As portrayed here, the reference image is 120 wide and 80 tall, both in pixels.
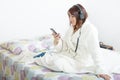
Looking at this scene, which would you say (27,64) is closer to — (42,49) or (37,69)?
(37,69)

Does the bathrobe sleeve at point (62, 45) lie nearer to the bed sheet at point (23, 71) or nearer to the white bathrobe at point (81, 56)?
the white bathrobe at point (81, 56)

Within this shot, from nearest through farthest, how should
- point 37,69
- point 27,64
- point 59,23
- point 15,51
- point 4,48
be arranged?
point 37,69 → point 27,64 → point 15,51 → point 4,48 → point 59,23

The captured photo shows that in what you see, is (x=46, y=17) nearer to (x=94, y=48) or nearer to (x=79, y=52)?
(x=79, y=52)

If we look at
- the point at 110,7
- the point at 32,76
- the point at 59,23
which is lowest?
the point at 32,76

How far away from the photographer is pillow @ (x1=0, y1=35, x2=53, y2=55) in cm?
283

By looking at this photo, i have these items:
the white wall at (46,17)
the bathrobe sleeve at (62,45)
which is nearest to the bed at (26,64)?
the white wall at (46,17)

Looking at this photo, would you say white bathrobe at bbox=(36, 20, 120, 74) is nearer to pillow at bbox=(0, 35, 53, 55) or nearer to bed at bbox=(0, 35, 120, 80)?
bed at bbox=(0, 35, 120, 80)

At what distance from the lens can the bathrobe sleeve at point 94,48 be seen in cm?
205

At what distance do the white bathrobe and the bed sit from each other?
2.4 inches

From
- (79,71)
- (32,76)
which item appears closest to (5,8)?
(32,76)

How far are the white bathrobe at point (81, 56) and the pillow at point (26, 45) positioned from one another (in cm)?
43

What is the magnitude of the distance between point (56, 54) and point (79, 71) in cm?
34

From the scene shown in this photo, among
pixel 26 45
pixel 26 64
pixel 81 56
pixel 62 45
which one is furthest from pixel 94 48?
pixel 26 45

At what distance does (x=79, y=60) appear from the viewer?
7.36 feet
